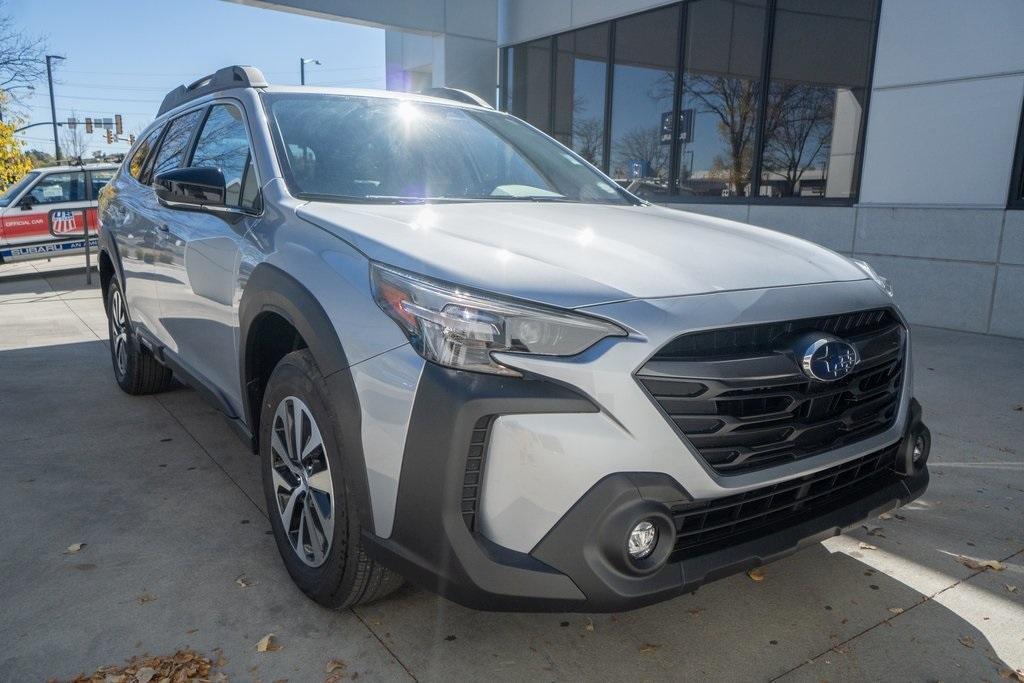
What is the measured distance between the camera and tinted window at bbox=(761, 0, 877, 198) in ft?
26.0

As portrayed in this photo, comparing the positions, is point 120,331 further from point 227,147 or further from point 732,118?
point 732,118

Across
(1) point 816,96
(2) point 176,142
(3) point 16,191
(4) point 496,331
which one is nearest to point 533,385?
(4) point 496,331

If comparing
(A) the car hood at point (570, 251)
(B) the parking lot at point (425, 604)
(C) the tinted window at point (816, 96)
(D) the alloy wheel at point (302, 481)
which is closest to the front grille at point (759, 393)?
(A) the car hood at point (570, 251)

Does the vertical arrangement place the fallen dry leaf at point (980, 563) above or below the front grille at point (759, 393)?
below

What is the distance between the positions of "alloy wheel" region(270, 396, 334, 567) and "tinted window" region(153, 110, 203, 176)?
2.04m

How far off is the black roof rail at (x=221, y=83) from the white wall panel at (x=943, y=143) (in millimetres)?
6273

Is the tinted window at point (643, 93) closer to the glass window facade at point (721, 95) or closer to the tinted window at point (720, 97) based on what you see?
the glass window facade at point (721, 95)

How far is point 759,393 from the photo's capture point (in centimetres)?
201

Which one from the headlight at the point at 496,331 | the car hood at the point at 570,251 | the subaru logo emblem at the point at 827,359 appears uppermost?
the car hood at the point at 570,251

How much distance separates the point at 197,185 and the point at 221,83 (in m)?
1.03

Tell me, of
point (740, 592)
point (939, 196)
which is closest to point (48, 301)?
point (740, 592)

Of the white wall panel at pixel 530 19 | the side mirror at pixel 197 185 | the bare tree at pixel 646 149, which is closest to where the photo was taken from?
the side mirror at pixel 197 185

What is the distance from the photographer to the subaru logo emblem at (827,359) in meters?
2.05

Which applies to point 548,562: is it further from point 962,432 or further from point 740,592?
point 962,432
